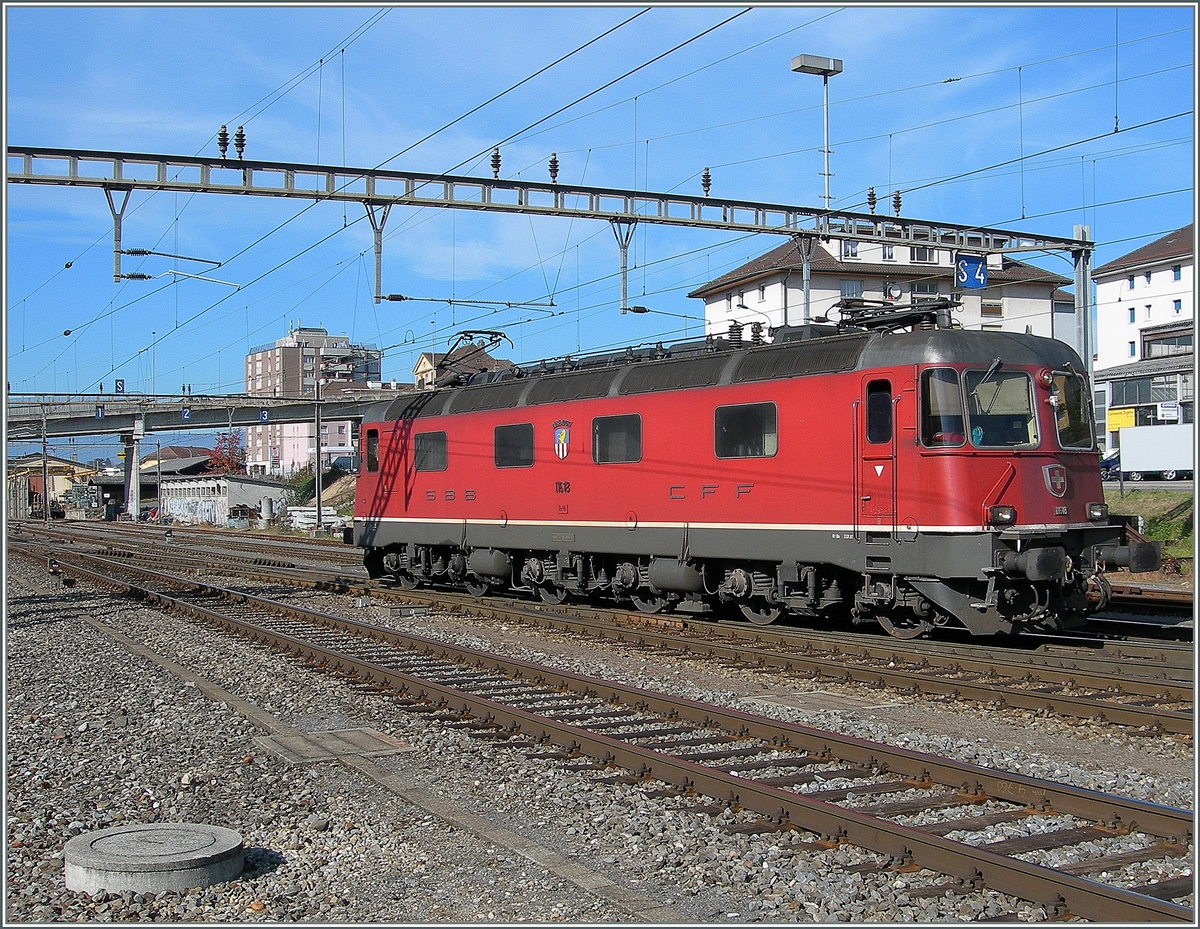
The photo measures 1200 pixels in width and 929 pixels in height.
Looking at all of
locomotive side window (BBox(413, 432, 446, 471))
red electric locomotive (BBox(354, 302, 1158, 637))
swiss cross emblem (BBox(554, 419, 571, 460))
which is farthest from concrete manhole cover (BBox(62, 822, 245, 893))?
locomotive side window (BBox(413, 432, 446, 471))

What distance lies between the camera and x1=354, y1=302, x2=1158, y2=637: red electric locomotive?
12.5m

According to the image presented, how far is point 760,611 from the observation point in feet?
51.7

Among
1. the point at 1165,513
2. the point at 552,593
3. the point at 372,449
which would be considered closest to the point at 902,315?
the point at 552,593

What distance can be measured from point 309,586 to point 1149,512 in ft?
79.6

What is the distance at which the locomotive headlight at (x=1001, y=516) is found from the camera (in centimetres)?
1218

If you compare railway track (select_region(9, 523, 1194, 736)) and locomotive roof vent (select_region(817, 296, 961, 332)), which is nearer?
railway track (select_region(9, 523, 1194, 736))

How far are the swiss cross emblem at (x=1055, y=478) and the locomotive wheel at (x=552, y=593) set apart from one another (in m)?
8.78

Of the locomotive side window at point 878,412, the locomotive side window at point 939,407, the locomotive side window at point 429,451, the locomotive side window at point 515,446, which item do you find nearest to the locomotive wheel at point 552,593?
the locomotive side window at point 515,446

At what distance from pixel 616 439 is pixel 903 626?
17.4 ft

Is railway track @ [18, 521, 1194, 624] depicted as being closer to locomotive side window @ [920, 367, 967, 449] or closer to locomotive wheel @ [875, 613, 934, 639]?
locomotive wheel @ [875, 613, 934, 639]

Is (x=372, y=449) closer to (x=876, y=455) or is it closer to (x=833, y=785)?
(x=876, y=455)

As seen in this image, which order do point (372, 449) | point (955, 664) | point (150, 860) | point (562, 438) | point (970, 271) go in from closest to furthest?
point (150, 860) < point (955, 664) < point (562, 438) < point (970, 271) < point (372, 449)

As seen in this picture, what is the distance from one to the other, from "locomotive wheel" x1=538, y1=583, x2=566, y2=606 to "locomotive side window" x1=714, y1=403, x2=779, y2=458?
201 inches

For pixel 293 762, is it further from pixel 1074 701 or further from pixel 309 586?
pixel 309 586
